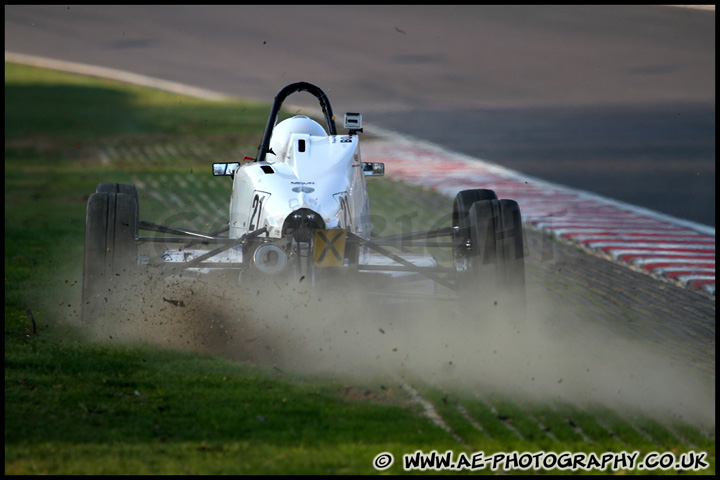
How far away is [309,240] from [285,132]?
1.61m

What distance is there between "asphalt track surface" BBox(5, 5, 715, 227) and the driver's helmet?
294 inches

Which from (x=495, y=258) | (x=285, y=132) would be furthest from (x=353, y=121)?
(x=495, y=258)

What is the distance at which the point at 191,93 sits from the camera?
3209 cm

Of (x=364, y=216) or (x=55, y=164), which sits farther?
(x=55, y=164)

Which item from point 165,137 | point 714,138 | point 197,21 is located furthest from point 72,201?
point 197,21

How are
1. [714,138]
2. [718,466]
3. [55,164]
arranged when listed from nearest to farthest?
1. [718,466]
2. [55,164]
3. [714,138]

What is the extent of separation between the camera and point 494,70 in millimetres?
31688

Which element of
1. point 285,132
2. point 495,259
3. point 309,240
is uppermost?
point 285,132

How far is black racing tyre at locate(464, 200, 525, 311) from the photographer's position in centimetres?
793

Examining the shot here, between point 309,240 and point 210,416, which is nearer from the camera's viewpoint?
point 210,416

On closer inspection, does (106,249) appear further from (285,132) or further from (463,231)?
(463,231)

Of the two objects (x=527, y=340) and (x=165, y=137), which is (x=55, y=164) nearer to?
(x=165, y=137)

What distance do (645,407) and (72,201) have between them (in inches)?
480

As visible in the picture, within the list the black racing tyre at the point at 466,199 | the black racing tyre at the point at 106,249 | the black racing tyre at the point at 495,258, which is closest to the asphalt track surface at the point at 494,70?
the black racing tyre at the point at 466,199
